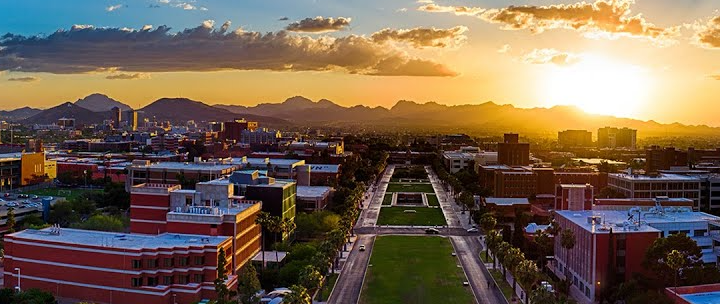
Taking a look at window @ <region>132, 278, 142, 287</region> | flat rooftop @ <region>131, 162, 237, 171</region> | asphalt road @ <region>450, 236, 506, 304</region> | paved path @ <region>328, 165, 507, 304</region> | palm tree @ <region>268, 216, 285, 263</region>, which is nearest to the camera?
window @ <region>132, 278, 142, 287</region>

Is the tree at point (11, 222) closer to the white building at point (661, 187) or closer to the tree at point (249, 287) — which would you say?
the tree at point (249, 287)

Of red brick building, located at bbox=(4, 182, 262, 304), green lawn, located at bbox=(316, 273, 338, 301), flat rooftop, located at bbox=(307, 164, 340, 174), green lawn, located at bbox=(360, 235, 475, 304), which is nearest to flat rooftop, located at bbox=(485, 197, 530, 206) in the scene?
green lawn, located at bbox=(360, 235, 475, 304)

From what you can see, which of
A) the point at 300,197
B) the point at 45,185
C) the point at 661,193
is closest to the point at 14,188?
the point at 45,185

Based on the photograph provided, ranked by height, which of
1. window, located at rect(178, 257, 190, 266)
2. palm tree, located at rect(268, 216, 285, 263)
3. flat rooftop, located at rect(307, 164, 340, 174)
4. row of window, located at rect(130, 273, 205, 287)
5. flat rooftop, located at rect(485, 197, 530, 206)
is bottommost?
row of window, located at rect(130, 273, 205, 287)

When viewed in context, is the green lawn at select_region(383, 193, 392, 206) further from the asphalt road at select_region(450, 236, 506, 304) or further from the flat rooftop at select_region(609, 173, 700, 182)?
the flat rooftop at select_region(609, 173, 700, 182)

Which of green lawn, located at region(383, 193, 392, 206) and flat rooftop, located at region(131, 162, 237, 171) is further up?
flat rooftop, located at region(131, 162, 237, 171)

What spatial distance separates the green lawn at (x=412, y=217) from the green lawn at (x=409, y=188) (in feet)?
86.9

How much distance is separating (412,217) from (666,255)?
168 ft

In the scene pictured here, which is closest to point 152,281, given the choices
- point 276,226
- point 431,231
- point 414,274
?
point 276,226

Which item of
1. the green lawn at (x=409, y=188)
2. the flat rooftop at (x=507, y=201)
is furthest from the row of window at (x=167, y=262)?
the green lawn at (x=409, y=188)

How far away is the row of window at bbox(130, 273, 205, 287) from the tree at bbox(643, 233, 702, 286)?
114 ft

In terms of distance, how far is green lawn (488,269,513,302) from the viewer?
184ft

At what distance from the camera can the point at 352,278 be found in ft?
202

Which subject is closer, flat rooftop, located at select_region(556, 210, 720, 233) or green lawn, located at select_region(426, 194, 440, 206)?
flat rooftop, located at select_region(556, 210, 720, 233)
